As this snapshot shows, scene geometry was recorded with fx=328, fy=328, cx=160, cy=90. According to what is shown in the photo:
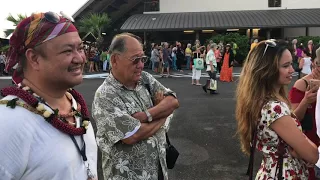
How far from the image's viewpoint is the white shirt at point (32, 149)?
1.25 metres

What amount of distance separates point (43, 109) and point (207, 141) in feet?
16.6

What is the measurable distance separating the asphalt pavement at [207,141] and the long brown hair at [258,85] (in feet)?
7.96

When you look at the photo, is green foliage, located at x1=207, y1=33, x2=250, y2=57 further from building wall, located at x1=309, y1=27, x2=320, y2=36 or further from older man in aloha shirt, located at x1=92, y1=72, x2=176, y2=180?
older man in aloha shirt, located at x1=92, y1=72, x2=176, y2=180

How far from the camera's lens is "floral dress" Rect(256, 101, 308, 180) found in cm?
215

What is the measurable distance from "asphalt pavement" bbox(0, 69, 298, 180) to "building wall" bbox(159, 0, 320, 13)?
20700 mm

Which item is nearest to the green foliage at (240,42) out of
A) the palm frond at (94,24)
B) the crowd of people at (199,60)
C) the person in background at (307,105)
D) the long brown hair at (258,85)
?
the crowd of people at (199,60)

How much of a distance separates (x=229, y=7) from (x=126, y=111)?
2901 centimetres

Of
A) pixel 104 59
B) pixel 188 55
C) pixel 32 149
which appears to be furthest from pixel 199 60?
pixel 32 149

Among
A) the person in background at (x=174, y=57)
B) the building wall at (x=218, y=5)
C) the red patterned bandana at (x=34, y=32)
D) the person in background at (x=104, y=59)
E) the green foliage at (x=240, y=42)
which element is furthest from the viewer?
the building wall at (x=218, y=5)

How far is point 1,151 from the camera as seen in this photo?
1.24 meters

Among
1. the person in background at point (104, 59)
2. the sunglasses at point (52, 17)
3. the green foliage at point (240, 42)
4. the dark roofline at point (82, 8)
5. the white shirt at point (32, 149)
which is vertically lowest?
the person in background at point (104, 59)

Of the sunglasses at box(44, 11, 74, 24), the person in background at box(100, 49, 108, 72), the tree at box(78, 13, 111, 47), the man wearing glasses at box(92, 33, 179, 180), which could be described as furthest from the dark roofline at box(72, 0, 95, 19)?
the sunglasses at box(44, 11, 74, 24)

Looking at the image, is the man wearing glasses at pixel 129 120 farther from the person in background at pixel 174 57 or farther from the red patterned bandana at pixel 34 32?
the person in background at pixel 174 57

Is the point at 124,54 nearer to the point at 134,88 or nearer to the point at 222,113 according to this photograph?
the point at 134,88
